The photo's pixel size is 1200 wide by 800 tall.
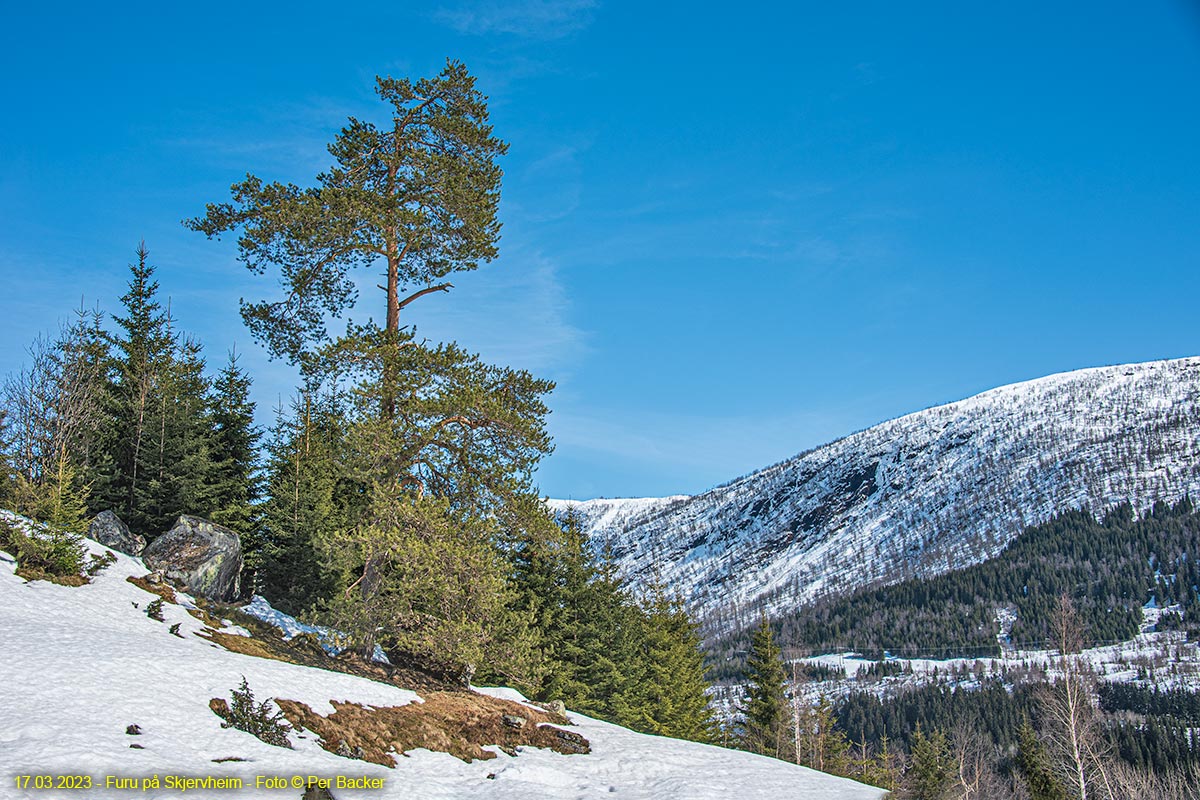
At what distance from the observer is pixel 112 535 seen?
70.2 ft

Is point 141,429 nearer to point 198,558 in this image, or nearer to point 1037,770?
point 198,558

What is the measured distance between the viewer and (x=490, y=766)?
48.9ft

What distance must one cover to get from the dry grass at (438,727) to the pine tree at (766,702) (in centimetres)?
3158

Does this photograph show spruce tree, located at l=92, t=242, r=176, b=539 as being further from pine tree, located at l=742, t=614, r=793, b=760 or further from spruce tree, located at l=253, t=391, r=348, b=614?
pine tree, located at l=742, t=614, r=793, b=760

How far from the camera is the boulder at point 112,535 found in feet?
69.8

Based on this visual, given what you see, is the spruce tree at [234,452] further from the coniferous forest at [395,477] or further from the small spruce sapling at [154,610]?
→ the small spruce sapling at [154,610]

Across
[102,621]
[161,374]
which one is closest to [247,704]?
[102,621]

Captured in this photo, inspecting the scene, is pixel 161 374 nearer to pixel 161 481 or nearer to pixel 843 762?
pixel 161 481

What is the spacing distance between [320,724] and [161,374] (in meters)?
21.2

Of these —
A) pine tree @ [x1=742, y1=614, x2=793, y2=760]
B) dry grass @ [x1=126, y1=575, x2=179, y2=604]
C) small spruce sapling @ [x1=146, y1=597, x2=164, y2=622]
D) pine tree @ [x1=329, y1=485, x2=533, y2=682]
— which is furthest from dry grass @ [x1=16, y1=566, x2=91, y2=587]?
pine tree @ [x1=742, y1=614, x2=793, y2=760]

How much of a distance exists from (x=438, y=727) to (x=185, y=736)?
5695 mm

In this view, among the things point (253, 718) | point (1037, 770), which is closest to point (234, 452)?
point (253, 718)

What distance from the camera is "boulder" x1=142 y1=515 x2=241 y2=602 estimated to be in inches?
823

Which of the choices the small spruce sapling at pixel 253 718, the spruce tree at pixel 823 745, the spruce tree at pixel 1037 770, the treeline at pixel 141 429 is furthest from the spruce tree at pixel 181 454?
the spruce tree at pixel 1037 770
